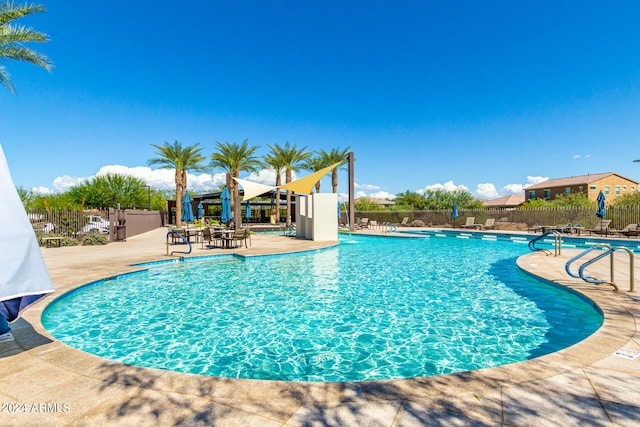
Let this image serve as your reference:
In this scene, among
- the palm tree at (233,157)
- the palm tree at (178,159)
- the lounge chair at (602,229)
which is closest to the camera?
the lounge chair at (602,229)

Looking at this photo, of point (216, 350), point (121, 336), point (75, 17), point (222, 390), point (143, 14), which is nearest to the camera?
point (222, 390)

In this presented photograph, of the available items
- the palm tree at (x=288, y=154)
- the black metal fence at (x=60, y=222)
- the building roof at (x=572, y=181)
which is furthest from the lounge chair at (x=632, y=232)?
the building roof at (x=572, y=181)

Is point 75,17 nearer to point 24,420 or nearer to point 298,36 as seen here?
point 298,36

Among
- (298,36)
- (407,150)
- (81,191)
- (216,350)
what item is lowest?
(216,350)

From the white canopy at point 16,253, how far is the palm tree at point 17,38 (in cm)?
1219

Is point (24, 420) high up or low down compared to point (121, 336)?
up

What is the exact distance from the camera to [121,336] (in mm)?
4746

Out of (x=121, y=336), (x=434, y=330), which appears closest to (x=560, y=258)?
(x=434, y=330)

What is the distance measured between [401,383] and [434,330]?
8.43 ft

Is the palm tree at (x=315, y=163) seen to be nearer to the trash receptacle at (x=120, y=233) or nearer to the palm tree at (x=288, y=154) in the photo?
the palm tree at (x=288, y=154)

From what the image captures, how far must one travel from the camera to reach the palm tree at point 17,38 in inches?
408

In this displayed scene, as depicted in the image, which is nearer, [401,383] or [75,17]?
[401,383]

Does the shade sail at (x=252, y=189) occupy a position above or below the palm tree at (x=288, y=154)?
below

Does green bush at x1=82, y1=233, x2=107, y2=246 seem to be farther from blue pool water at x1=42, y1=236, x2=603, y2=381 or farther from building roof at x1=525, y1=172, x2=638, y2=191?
building roof at x1=525, y1=172, x2=638, y2=191
